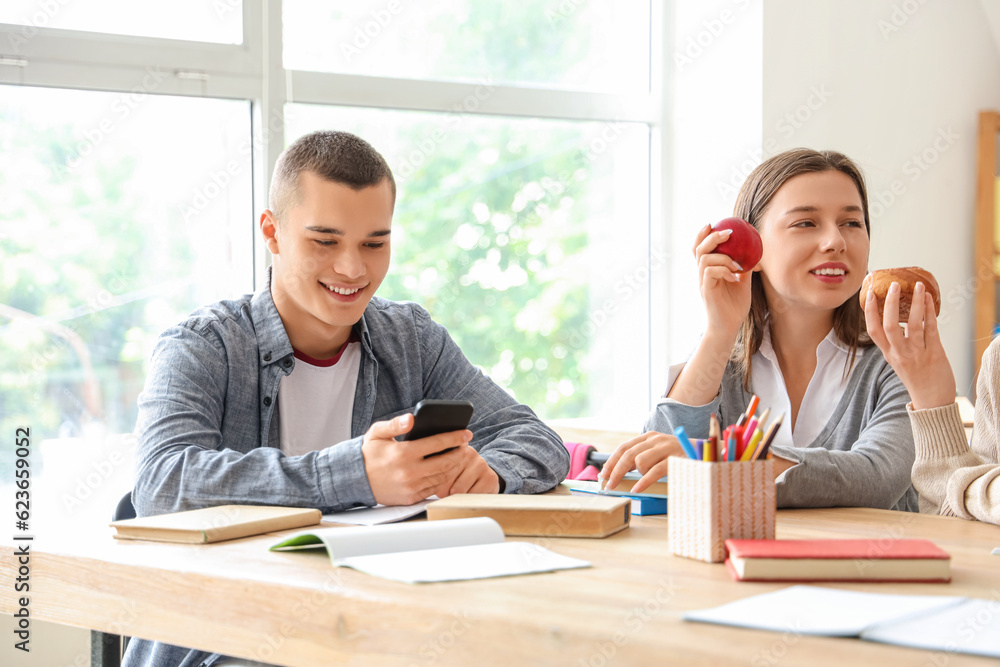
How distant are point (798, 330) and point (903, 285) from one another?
0.31 metres

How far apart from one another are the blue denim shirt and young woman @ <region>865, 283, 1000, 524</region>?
1.77ft

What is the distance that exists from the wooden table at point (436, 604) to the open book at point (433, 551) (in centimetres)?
2

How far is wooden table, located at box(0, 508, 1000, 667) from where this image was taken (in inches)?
30.2

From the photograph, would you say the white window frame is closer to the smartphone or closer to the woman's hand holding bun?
the smartphone

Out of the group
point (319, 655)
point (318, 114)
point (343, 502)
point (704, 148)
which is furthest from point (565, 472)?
point (704, 148)

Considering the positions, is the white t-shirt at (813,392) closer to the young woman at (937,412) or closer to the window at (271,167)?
the young woman at (937,412)

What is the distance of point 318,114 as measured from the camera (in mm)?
2855

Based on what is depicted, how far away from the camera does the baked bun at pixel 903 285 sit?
1502 mm

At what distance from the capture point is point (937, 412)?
136 cm

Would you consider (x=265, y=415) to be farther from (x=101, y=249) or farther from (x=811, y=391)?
(x=101, y=249)

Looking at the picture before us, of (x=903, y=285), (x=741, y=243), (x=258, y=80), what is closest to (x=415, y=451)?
(x=741, y=243)

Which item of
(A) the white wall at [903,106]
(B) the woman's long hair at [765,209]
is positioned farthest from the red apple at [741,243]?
(A) the white wall at [903,106]

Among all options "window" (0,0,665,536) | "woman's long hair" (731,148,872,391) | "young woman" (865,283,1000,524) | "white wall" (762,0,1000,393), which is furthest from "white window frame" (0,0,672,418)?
"young woman" (865,283,1000,524)

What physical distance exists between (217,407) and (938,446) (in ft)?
3.47
